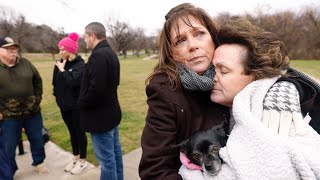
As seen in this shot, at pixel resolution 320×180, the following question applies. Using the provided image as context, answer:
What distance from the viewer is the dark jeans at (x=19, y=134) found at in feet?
14.6

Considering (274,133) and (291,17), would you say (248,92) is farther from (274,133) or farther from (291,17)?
(291,17)

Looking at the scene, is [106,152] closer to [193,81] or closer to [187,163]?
[187,163]

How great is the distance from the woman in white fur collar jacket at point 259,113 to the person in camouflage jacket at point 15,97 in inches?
145

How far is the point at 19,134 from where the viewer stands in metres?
4.67

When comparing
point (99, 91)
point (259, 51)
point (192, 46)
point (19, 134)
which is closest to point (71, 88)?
point (99, 91)

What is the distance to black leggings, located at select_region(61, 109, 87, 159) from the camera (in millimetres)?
4726

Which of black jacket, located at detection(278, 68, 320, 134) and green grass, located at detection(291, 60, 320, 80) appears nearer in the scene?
black jacket, located at detection(278, 68, 320, 134)

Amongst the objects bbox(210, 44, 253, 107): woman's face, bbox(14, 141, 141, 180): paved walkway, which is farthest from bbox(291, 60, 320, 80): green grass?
bbox(210, 44, 253, 107): woman's face

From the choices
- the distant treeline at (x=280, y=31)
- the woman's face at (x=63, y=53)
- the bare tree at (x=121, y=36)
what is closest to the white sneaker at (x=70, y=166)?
the woman's face at (x=63, y=53)

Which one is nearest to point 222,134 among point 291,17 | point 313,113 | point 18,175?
point 313,113

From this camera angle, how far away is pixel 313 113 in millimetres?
1604

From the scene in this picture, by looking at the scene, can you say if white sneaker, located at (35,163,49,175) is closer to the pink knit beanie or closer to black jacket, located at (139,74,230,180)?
the pink knit beanie

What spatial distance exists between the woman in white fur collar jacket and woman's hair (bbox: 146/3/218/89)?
0.15 metres

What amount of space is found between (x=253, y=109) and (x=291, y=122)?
187mm
